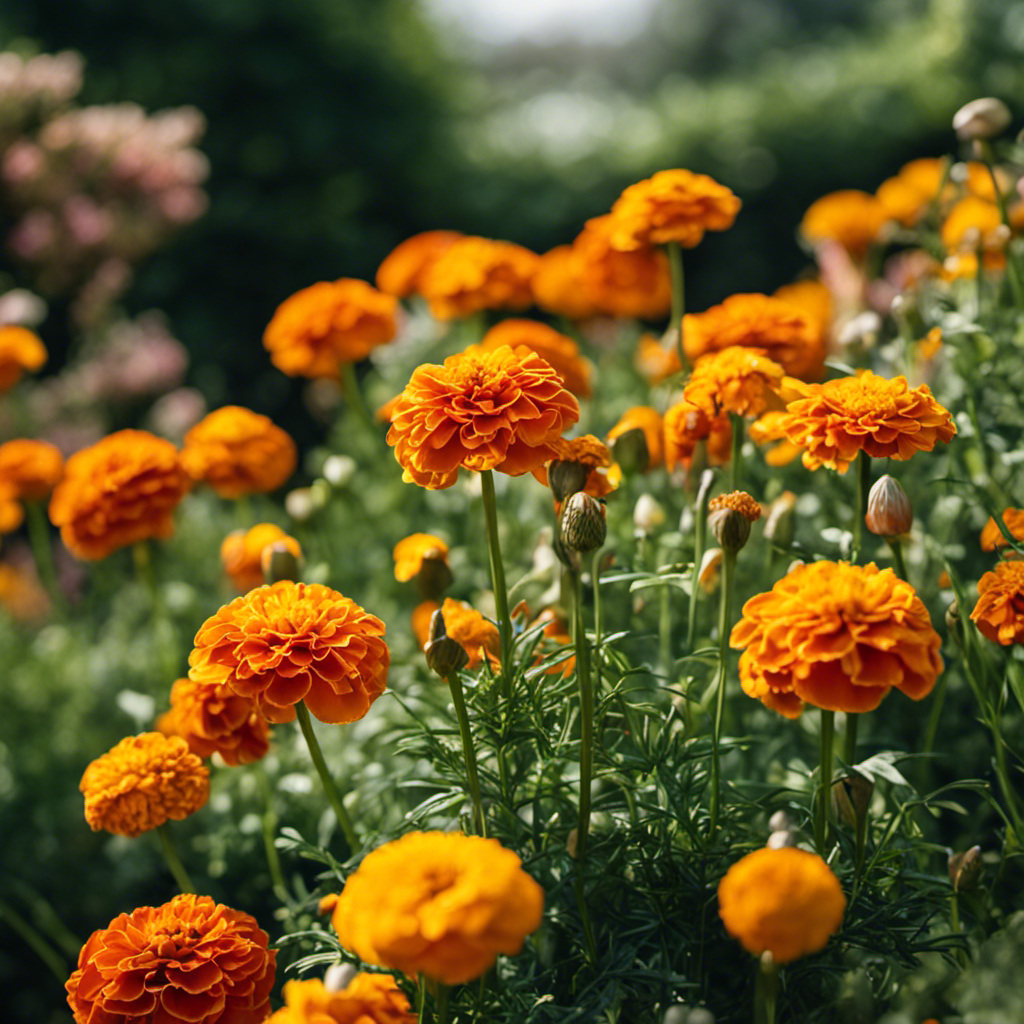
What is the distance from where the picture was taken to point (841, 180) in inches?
204

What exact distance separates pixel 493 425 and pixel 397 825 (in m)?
0.50

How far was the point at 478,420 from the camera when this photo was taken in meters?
0.96

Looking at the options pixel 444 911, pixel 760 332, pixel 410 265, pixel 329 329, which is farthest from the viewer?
pixel 410 265

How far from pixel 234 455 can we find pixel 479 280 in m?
0.62

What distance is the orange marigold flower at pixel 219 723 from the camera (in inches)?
46.3

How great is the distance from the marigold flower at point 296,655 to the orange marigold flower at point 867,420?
1.70 ft

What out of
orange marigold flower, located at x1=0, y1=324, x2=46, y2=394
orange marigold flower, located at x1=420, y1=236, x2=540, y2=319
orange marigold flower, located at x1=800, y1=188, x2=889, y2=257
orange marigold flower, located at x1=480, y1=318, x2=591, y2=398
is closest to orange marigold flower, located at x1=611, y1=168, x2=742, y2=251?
orange marigold flower, located at x1=480, y1=318, x2=591, y2=398

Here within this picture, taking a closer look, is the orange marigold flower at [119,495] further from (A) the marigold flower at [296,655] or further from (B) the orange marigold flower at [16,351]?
(A) the marigold flower at [296,655]

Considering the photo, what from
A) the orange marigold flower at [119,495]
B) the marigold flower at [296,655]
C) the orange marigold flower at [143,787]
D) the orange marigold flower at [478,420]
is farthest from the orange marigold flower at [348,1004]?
the orange marigold flower at [119,495]

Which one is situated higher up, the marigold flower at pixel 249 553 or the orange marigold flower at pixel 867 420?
the orange marigold flower at pixel 867 420

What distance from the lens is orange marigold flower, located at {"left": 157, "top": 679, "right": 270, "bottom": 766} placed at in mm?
1176

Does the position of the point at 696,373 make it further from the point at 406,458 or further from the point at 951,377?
the point at 951,377

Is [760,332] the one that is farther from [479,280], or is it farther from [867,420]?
[479,280]

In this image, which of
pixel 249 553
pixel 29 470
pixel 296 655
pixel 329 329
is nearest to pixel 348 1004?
pixel 296 655
